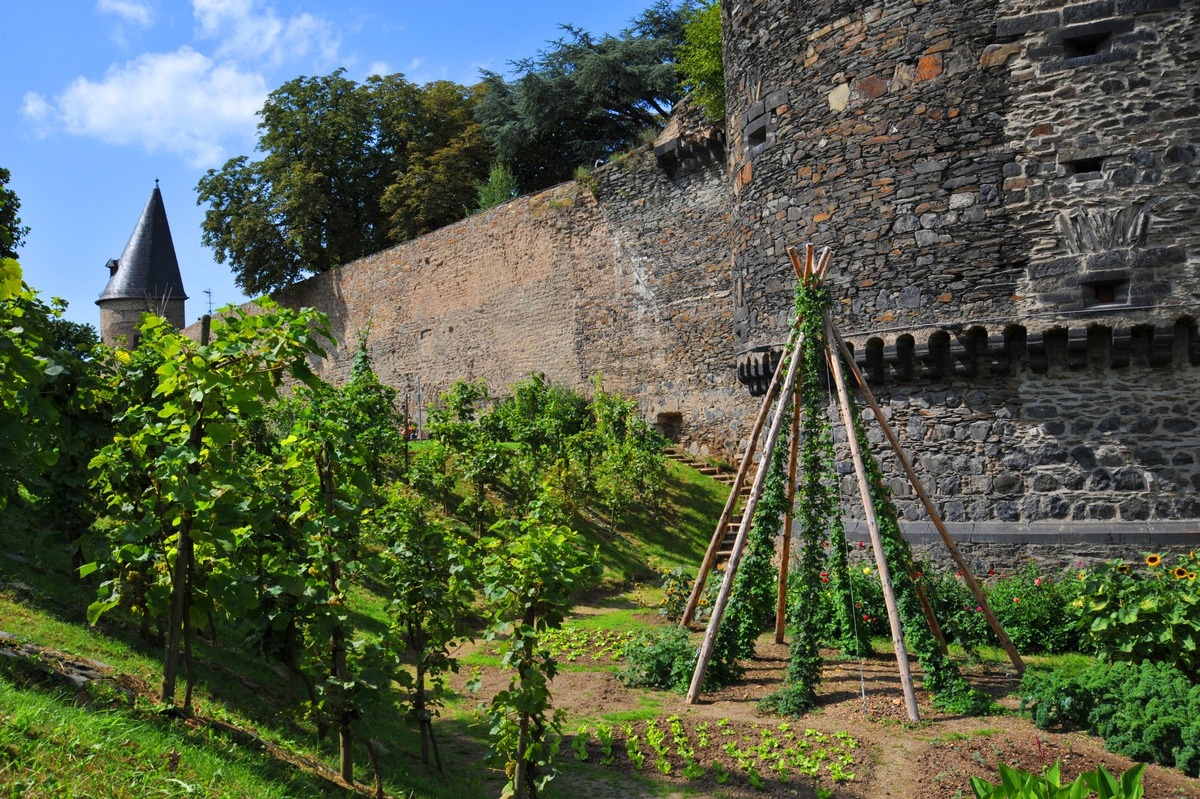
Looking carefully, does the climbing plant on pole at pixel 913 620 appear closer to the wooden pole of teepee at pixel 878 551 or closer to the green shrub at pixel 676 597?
the wooden pole of teepee at pixel 878 551

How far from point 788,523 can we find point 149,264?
27206 mm

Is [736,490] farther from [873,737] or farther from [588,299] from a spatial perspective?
[588,299]

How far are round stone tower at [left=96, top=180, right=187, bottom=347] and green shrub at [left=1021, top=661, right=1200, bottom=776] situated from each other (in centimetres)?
2809

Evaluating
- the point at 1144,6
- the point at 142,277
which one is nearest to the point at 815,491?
the point at 1144,6

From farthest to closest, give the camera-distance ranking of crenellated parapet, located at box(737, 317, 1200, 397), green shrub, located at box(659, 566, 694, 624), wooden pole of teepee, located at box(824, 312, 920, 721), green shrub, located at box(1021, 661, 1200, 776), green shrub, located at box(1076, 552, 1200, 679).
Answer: green shrub, located at box(659, 566, 694, 624), crenellated parapet, located at box(737, 317, 1200, 397), wooden pole of teepee, located at box(824, 312, 920, 721), green shrub, located at box(1076, 552, 1200, 679), green shrub, located at box(1021, 661, 1200, 776)

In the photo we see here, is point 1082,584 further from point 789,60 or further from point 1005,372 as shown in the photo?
point 789,60

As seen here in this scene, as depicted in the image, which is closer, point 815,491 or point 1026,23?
point 815,491

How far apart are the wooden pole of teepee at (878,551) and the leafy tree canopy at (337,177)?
19764 millimetres

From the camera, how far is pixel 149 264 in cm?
3002

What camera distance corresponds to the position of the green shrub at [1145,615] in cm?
607

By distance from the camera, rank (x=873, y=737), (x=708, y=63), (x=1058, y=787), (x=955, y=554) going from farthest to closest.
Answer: (x=708, y=63), (x=955, y=554), (x=873, y=737), (x=1058, y=787)

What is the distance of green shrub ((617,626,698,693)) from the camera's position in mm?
7141

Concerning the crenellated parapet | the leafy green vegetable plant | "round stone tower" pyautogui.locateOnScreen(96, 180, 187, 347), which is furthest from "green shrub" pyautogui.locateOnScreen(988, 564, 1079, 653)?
"round stone tower" pyautogui.locateOnScreen(96, 180, 187, 347)

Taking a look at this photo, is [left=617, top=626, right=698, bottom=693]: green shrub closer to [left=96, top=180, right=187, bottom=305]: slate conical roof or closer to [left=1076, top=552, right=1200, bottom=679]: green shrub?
[left=1076, top=552, right=1200, bottom=679]: green shrub
